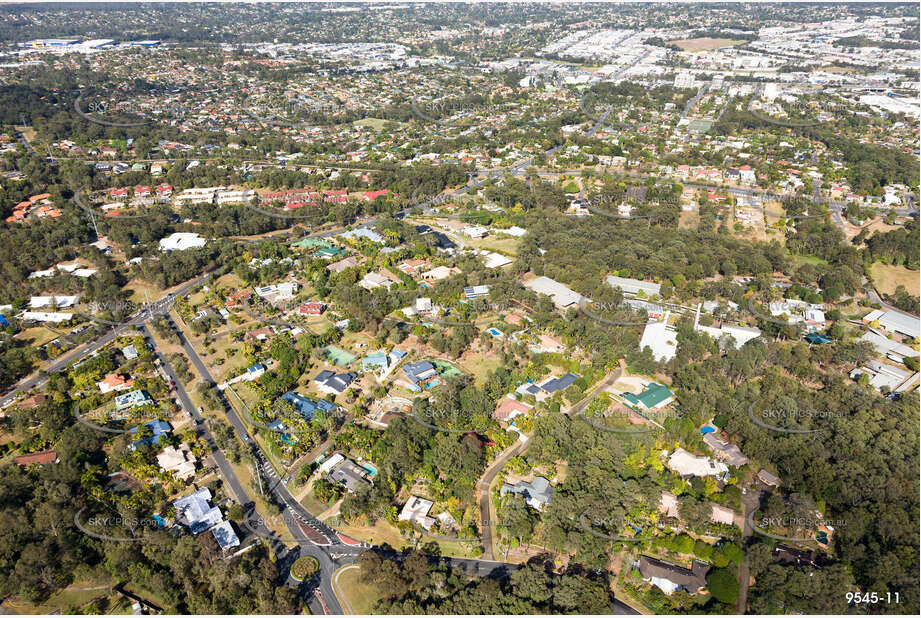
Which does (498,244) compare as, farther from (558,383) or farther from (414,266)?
(558,383)

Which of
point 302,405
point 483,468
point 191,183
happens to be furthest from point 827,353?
point 191,183

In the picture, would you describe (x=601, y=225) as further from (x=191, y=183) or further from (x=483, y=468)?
(x=191, y=183)

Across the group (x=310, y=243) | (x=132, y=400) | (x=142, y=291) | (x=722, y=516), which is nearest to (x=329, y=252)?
(x=310, y=243)

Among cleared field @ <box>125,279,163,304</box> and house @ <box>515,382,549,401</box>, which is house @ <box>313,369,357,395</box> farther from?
cleared field @ <box>125,279,163,304</box>

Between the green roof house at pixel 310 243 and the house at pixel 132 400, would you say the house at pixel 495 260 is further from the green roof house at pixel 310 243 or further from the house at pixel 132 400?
the house at pixel 132 400

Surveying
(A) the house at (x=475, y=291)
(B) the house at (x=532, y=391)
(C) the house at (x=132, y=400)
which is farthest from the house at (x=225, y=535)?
(A) the house at (x=475, y=291)

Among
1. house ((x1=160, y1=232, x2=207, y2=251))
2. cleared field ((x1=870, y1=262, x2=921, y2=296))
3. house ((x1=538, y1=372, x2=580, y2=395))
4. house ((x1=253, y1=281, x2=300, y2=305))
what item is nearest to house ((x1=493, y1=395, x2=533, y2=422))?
house ((x1=538, y1=372, x2=580, y2=395))

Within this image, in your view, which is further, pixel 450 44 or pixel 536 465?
pixel 450 44

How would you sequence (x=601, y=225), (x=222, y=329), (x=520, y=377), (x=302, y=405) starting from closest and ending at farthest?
1. (x=302, y=405)
2. (x=520, y=377)
3. (x=222, y=329)
4. (x=601, y=225)
